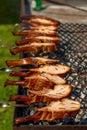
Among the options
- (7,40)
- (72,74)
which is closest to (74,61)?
(72,74)

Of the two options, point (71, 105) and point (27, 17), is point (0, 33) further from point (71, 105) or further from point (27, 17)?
point (71, 105)

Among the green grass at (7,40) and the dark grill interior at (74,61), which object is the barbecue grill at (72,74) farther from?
the green grass at (7,40)

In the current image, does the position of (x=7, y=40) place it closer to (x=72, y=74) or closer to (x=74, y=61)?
(x=74, y=61)

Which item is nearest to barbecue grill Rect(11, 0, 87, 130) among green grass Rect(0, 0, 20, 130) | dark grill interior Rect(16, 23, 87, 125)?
dark grill interior Rect(16, 23, 87, 125)

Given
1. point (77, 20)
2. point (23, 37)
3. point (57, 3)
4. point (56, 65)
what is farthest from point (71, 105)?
point (57, 3)

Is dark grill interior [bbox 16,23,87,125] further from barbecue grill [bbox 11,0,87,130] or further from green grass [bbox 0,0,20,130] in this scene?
green grass [bbox 0,0,20,130]

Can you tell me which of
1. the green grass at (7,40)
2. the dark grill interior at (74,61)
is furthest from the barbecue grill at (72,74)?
the green grass at (7,40)
